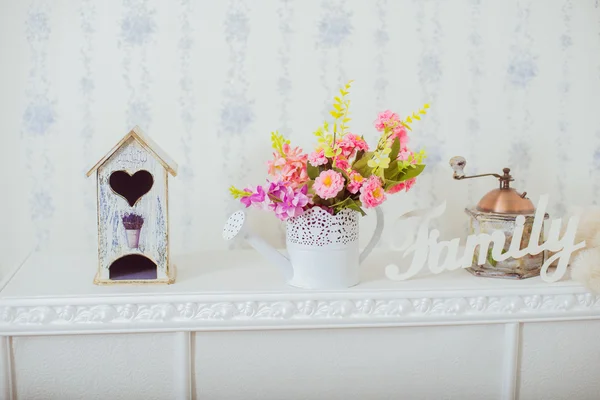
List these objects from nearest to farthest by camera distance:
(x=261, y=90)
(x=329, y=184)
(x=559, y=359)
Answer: (x=329, y=184) < (x=559, y=359) < (x=261, y=90)

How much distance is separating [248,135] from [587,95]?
3.38ft

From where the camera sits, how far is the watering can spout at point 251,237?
1372 mm

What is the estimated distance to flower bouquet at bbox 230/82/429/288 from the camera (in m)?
1.34

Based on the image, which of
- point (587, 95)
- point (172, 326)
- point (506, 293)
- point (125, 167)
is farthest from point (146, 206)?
point (587, 95)

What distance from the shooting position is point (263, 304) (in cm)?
134

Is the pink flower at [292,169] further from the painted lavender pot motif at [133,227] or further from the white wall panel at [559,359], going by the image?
the white wall panel at [559,359]

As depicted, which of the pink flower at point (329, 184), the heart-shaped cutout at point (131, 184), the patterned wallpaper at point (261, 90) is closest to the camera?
the pink flower at point (329, 184)

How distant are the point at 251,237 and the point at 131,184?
32 cm

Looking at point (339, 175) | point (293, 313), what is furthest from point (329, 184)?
point (293, 313)

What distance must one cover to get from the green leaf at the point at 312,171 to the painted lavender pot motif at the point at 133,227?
1.31 ft

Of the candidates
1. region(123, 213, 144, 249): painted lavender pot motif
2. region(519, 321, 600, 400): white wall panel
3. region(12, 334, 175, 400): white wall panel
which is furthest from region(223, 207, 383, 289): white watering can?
region(519, 321, 600, 400): white wall panel

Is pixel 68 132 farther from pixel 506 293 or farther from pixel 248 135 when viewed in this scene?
pixel 506 293

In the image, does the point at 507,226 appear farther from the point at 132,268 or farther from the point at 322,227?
the point at 132,268

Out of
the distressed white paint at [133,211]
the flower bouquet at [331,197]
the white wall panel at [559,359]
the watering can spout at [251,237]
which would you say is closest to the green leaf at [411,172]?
the flower bouquet at [331,197]
